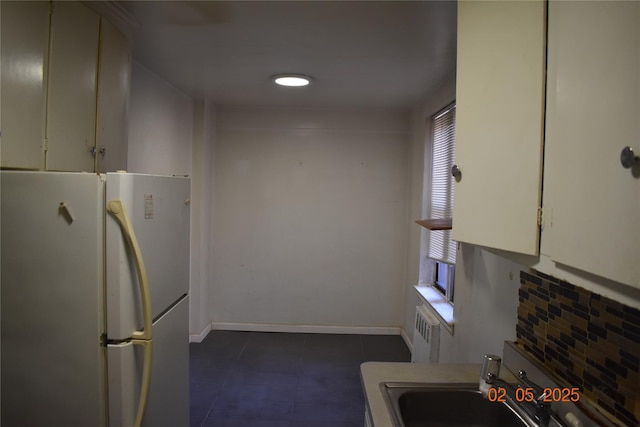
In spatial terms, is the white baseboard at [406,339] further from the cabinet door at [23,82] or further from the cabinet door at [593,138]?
the cabinet door at [23,82]

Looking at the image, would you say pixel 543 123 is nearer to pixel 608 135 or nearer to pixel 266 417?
pixel 608 135

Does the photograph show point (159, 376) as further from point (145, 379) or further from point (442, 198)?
point (442, 198)

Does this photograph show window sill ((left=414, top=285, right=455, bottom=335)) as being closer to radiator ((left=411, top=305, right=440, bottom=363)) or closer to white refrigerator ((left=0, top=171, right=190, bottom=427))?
radiator ((left=411, top=305, right=440, bottom=363))

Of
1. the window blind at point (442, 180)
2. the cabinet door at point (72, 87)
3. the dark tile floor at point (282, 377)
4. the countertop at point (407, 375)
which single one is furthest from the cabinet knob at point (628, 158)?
the dark tile floor at point (282, 377)

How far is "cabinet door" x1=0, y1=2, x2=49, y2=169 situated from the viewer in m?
1.21

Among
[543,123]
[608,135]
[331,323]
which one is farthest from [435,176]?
[608,135]

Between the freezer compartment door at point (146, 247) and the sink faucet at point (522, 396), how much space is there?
123 cm

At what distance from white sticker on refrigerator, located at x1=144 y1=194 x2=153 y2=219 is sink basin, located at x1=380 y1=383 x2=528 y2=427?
108 centimetres

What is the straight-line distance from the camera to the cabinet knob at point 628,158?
1.97 feet

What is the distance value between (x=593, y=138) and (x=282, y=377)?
9.70 ft

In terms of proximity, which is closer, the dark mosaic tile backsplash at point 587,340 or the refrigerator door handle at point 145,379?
the dark mosaic tile backsplash at point 587,340

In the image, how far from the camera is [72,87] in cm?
153

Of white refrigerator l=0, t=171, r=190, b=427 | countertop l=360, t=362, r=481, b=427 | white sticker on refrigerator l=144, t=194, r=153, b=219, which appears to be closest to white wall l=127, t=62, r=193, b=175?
white sticker on refrigerator l=144, t=194, r=153, b=219

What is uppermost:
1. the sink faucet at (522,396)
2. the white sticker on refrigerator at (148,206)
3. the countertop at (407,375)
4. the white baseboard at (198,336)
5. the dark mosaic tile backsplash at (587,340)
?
the white sticker on refrigerator at (148,206)
